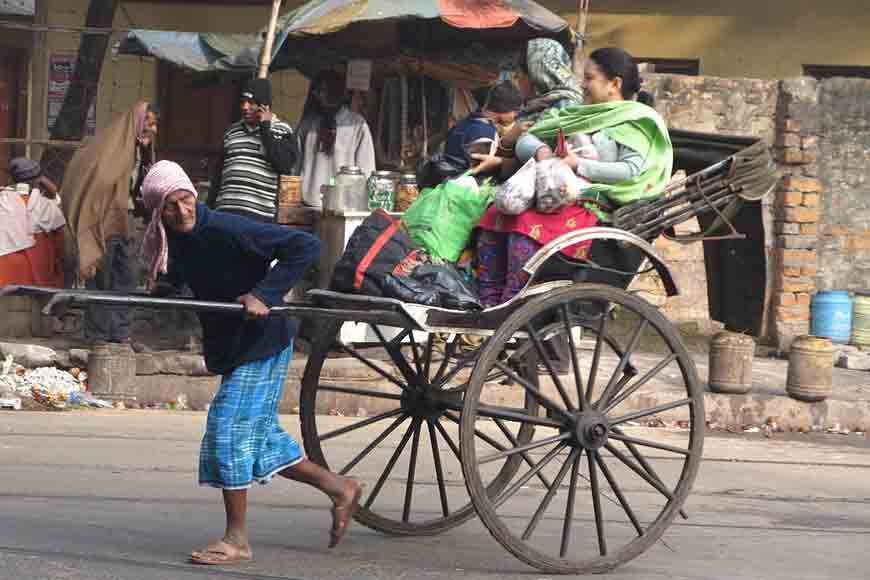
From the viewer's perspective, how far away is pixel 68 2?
1572 centimetres

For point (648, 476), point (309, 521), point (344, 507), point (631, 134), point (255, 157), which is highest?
point (255, 157)

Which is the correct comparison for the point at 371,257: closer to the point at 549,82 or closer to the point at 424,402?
the point at 424,402

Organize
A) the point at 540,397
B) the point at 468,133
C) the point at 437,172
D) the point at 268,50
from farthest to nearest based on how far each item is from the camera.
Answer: the point at 268,50
the point at 468,133
the point at 437,172
the point at 540,397

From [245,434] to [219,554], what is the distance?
465mm

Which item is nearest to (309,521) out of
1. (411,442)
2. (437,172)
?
(411,442)

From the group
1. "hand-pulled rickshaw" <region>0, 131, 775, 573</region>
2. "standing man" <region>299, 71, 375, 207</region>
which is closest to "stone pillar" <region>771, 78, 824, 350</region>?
"standing man" <region>299, 71, 375, 207</region>

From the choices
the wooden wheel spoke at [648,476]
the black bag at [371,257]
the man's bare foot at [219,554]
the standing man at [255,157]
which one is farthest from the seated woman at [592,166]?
the standing man at [255,157]

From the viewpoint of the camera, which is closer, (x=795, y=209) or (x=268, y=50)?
(x=268, y=50)

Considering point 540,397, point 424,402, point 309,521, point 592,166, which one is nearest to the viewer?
point 540,397

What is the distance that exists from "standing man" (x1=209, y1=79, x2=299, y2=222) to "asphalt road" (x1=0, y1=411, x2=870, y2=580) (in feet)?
6.39

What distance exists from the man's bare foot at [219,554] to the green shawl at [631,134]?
6.39 ft

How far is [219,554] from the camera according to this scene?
546 centimetres

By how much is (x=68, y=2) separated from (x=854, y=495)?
35.6ft

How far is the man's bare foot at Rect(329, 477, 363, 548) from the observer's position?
18.5 feet
